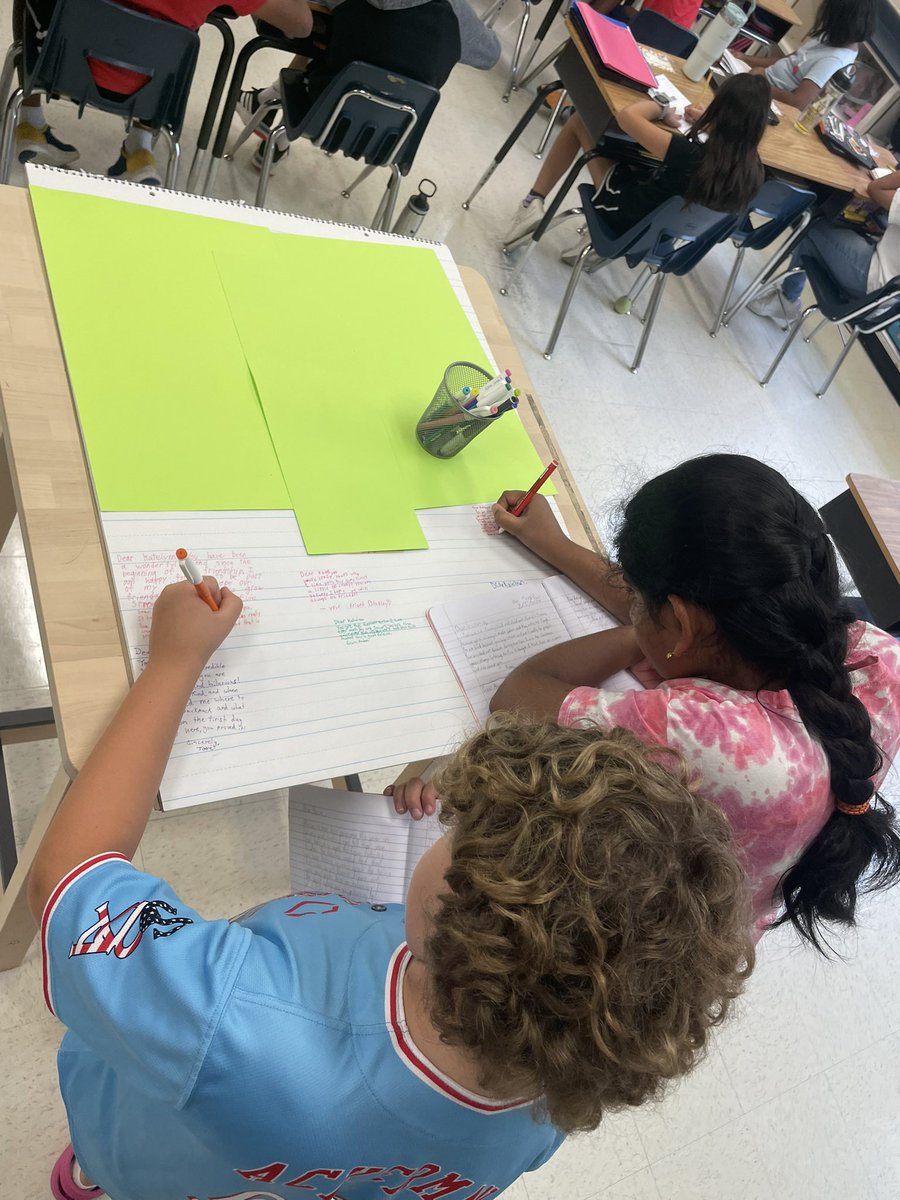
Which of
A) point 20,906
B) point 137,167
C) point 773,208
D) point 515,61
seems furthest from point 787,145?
point 20,906

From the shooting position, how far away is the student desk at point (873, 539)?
226cm

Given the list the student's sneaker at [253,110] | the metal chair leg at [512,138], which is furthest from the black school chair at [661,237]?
the student's sneaker at [253,110]

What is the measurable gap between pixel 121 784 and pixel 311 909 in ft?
0.77

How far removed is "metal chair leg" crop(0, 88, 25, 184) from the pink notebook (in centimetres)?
181

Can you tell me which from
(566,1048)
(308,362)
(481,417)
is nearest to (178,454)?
(308,362)

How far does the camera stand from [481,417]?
4.09 feet

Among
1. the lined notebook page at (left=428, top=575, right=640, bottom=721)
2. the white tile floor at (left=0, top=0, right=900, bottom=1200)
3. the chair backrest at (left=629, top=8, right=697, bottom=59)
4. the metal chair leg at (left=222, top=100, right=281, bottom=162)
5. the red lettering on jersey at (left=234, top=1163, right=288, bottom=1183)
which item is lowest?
the white tile floor at (left=0, top=0, right=900, bottom=1200)

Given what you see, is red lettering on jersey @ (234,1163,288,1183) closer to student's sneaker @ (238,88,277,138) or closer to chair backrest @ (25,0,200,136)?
chair backrest @ (25,0,200,136)

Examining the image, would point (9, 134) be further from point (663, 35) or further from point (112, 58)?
point (663, 35)

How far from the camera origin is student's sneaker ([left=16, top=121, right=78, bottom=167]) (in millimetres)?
2230

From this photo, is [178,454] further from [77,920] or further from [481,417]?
[77,920]

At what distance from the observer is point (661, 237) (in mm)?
2602

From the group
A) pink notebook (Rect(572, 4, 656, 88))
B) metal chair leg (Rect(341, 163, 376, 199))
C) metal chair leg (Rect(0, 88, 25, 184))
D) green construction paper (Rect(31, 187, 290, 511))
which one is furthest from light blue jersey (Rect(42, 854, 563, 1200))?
pink notebook (Rect(572, 4, 656, 88))

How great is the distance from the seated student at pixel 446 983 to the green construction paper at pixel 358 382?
0.56m
